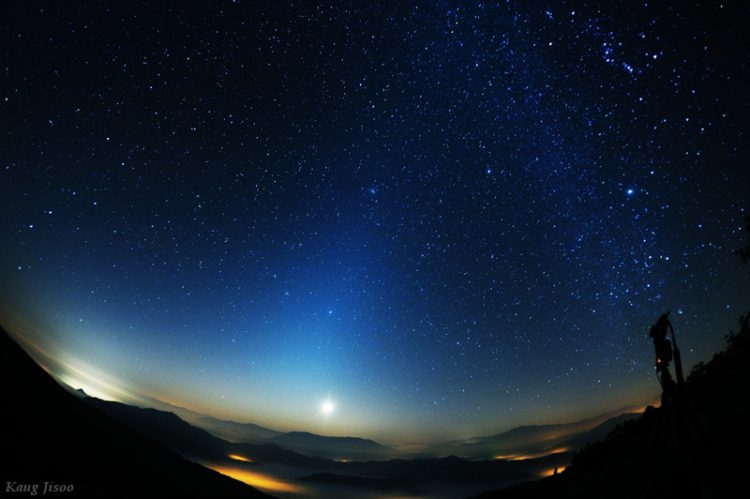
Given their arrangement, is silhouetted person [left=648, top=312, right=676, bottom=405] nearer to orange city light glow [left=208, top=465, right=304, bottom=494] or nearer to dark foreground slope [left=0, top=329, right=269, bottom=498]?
dark foreground slope [left=0, top=329, right=269, bottom=498]

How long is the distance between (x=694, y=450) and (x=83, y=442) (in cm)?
6916

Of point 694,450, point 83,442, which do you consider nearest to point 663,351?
point 694,450

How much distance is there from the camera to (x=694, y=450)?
24.1ft

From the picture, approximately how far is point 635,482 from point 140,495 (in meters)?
56.9

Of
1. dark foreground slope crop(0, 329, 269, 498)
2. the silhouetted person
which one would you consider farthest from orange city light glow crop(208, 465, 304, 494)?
the silhouetted person

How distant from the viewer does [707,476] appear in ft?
19.8

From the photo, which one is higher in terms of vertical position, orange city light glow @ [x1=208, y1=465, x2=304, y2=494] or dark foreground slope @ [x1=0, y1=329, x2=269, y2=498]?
dark foreground slope @ [x1=0, y1=329, x2=269, y2=498]

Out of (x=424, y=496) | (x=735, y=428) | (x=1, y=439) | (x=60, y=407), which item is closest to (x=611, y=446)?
(x=735, y=428)

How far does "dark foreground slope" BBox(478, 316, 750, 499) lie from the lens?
5.17 metres

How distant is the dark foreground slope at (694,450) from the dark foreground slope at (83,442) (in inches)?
1817

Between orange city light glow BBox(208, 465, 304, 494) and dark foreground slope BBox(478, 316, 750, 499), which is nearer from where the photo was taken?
dark foreground slope BBox(478, 316, 750, 499)

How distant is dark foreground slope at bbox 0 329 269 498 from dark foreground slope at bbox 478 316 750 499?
4616 centimetres

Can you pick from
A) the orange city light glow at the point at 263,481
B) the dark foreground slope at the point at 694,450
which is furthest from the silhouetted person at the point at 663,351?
the orange city light glow at the point at 263,481

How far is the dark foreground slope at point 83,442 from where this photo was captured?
140 ft
